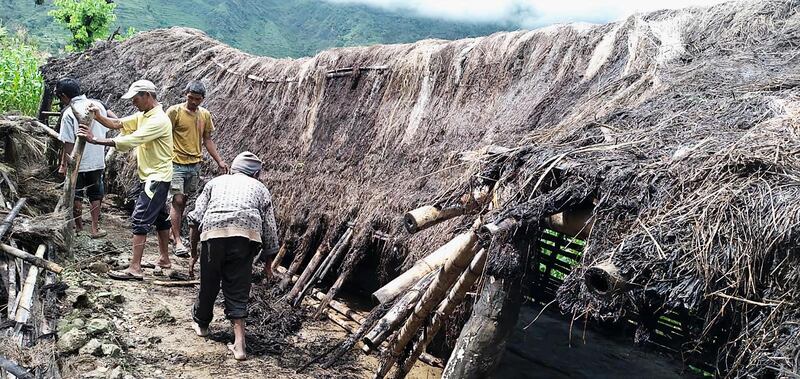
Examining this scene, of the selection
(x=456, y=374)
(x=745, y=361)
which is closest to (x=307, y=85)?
(x=456, y=374)

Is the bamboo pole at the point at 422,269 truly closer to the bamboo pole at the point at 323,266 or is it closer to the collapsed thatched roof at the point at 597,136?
the collapsed thatched roof at the point at 597,136

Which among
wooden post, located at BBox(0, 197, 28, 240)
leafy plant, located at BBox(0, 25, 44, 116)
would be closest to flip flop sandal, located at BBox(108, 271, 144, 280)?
wooden post, located at BBox(0, 197, 28, 240)

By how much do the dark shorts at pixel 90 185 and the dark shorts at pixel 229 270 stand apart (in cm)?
291

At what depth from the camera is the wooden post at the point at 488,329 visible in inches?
147

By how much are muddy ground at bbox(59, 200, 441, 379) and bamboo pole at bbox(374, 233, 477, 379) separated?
2.57 ft

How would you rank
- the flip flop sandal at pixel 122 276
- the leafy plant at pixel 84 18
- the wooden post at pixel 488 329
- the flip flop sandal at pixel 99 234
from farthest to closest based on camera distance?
the leafy plant at pixel 84 18 → the flip flop sandal at pixel 99 234 → the flip flop sandal at pixel 122 276 → the wooden post at pixel 488 329

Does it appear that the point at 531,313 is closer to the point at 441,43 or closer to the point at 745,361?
the point at 441,43

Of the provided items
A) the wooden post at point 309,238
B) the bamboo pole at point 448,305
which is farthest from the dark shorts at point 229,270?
the wooden post at point 309,238

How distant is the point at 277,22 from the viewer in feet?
163

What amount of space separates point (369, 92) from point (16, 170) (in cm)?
424

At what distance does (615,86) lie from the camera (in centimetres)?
562

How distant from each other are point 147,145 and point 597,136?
4134 millimetres

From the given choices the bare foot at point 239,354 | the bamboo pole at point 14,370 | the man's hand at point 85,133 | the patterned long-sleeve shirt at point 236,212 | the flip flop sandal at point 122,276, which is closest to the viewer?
the bamboo pole at point 14,370

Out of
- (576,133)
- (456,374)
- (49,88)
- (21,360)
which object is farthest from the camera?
(49,88)
